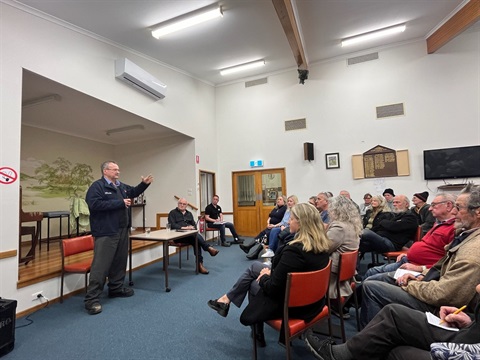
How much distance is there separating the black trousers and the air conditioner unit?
4.59m

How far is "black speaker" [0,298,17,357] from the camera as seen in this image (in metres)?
1.99

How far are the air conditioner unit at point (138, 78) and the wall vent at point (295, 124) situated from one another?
3.19 metres

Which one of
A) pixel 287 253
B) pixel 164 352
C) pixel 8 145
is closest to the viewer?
pixel 287 253

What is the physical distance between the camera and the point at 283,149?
22.0ft

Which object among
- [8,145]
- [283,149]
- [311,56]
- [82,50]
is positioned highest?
[311,56]

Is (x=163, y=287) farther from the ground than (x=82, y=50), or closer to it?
closer to it

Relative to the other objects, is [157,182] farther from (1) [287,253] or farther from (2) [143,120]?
(1) [287,253]

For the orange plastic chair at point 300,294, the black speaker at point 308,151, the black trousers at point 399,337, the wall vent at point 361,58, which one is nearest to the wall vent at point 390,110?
the wall vent at point 361,58

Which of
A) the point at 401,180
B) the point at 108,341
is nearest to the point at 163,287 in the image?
the point at 108,341

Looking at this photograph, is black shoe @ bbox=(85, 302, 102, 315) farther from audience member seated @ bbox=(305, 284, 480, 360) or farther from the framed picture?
the framed picture

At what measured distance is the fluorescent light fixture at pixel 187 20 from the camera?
4.07 meters

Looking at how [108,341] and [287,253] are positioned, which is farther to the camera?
[108,341]

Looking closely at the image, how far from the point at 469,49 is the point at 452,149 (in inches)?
81.8


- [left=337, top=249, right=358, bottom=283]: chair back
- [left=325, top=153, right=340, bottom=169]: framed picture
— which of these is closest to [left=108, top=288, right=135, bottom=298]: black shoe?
[left=337, top=249, right=358, bottom=283]: chair back
